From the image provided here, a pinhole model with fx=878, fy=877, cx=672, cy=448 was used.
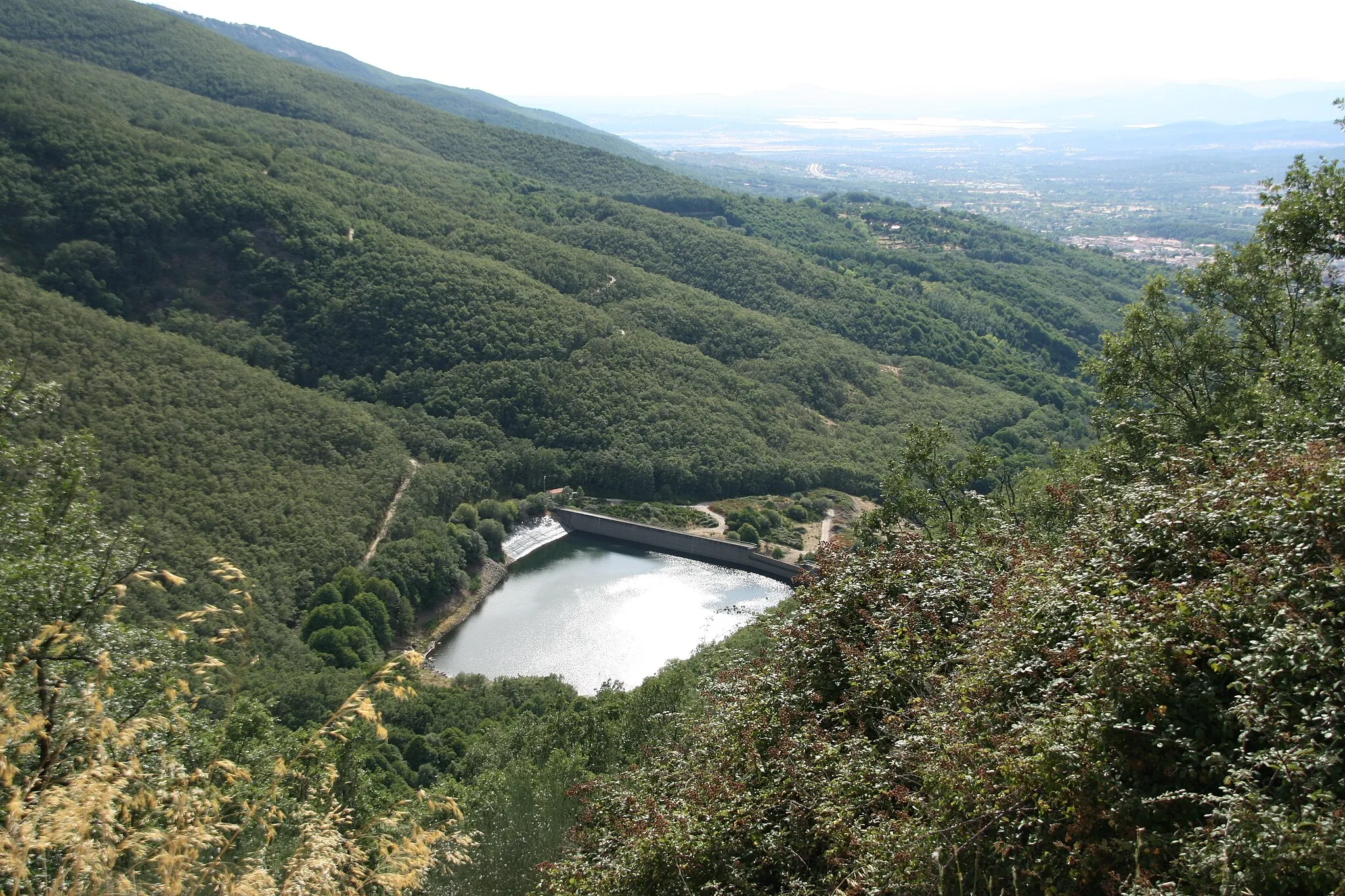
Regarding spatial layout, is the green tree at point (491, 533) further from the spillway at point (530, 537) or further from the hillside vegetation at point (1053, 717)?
the hillside vegetation at point (1053, 717)

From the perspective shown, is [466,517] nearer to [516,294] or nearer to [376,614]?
[376,614]

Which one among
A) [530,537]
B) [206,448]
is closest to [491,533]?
[530,537]

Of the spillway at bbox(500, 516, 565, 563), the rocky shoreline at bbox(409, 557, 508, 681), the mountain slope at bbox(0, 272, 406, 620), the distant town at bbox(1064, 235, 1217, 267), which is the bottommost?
the rocky shoreline at bbox(409, 557, 508, 681)

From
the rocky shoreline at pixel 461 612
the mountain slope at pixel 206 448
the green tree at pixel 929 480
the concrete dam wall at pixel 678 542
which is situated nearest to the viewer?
the green tree at pixel 929 480

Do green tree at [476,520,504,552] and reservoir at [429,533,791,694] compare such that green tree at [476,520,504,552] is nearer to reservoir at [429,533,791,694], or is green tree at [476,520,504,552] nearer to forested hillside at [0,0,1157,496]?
reservoir at [429,533,791,694]

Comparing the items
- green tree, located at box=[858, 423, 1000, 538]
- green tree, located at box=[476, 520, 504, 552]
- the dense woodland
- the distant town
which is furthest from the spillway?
the distant town

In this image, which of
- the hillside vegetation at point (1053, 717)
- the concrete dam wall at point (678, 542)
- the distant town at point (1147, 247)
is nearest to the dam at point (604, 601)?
the concrete dam wall at point (678, 542)

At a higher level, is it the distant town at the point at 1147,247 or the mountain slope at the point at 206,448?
the distant town at the point at 1147,247
